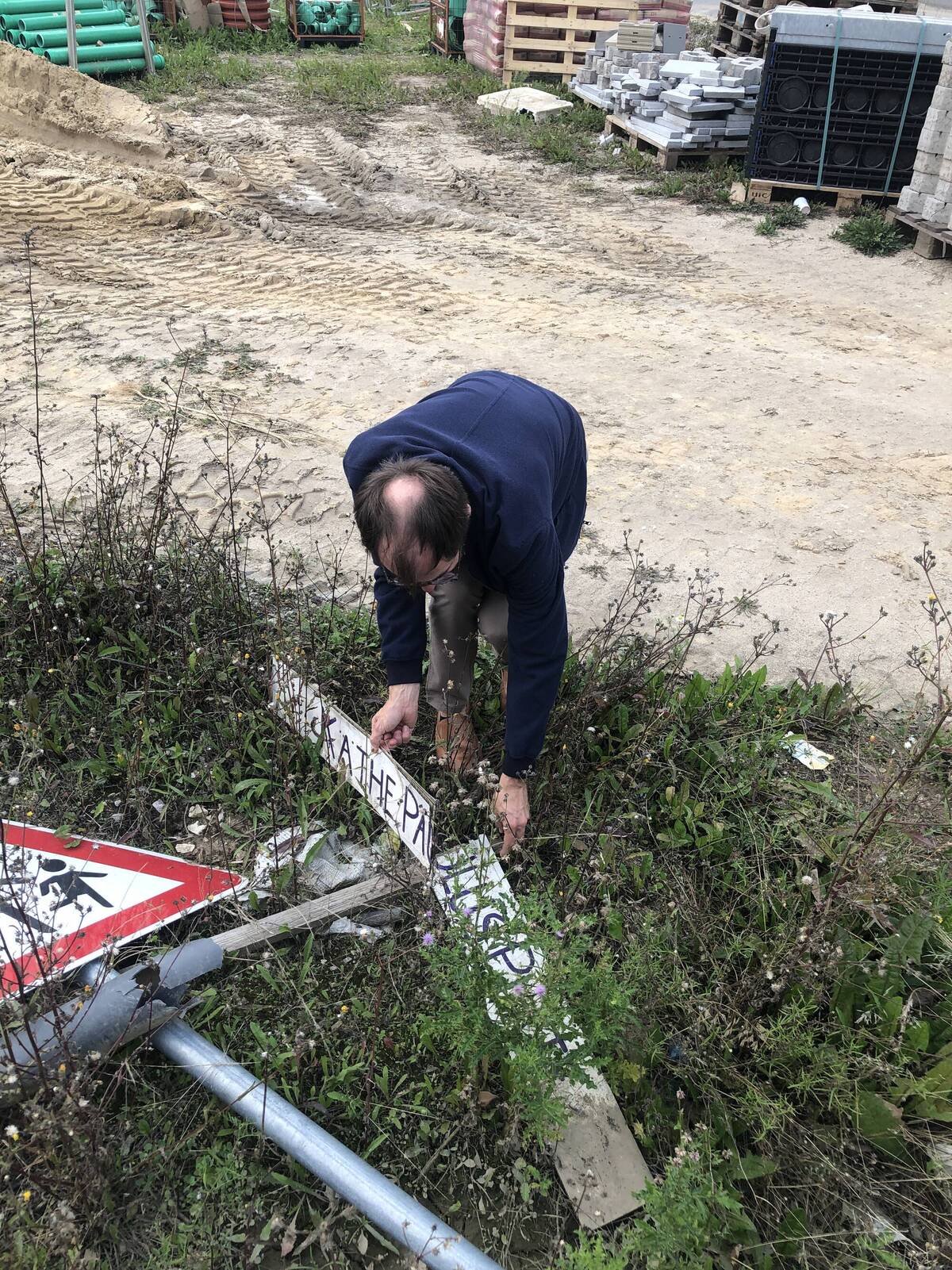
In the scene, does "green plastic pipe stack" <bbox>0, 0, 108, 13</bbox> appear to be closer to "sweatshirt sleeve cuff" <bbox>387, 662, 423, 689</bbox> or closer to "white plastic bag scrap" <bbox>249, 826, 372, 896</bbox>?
"sweatshirt sleeve cuff" <bbox>387, 662, 423, 689</bbox>

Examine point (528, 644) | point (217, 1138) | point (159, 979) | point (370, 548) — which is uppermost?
point (370, 548)

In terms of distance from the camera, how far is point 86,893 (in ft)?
7.57

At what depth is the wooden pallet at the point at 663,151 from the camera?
9.97m

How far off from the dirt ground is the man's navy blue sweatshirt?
139 cm

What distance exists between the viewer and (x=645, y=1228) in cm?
173

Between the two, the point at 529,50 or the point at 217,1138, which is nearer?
the point at 217,1138

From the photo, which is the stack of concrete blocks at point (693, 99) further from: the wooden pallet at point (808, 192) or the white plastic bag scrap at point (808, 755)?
the white plastic bag scrap at point (808, 755)

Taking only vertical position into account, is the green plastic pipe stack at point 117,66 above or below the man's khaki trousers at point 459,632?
above

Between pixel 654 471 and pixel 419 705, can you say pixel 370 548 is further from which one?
pixel 654 471

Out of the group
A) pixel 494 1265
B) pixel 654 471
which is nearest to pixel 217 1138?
pixel 494 1265

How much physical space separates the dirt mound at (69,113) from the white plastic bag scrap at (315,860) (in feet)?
31.0

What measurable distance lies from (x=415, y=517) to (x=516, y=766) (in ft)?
2.70

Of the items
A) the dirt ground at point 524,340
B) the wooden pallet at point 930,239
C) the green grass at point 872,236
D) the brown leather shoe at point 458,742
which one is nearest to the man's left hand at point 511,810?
the brown leather shoe at point 458,742

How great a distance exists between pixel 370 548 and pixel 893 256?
7.73 m
